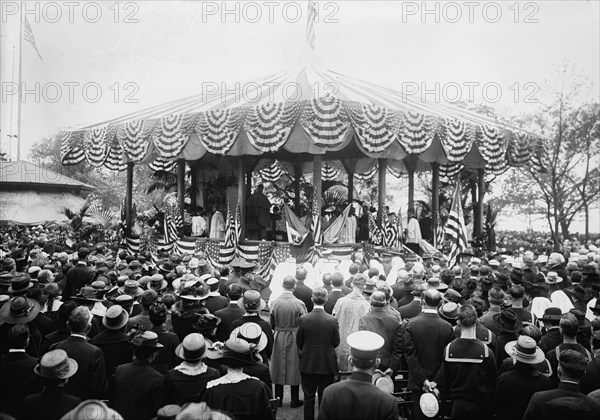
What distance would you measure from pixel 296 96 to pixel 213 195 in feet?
21.6

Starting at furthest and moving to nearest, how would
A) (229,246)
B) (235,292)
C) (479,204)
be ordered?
(479,204)
(229,246)
(235,292)

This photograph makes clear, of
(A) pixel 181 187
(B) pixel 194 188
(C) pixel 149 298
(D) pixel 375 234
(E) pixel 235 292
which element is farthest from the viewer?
(B) pixel 194 188

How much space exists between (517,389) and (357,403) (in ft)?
6.10

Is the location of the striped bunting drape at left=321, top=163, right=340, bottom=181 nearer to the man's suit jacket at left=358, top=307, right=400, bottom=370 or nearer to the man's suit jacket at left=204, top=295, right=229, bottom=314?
the man's suit jacket at left=204, top=295, right=229, bottom=314

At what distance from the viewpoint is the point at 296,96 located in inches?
552

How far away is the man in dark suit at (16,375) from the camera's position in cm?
444

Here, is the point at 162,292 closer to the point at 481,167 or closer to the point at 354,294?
the point at 354,294

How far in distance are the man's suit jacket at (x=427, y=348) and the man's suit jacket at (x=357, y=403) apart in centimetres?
207

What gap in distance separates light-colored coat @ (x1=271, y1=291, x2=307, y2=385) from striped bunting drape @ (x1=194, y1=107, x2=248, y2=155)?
7077 mm

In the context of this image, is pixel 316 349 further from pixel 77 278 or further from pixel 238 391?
pixel 77 278

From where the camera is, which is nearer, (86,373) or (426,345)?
(86,373)

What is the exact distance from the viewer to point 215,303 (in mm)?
7070

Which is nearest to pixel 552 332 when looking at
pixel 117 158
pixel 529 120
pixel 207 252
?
pixel 207 252

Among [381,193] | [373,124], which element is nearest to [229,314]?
[373,124]
